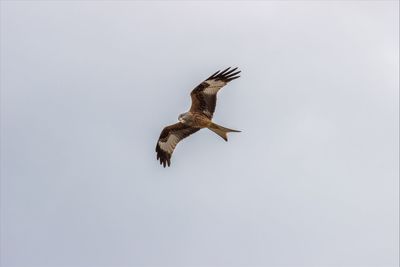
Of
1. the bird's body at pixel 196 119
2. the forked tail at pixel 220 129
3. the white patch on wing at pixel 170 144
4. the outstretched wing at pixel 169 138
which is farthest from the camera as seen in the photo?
the white patch on wing at pixel 170 144

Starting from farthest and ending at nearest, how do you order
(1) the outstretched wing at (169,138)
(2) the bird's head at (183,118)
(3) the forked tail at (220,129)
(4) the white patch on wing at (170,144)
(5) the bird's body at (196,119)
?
1. (4) the white patch on wing at (170,144)
2. (1) the outstretched wing at (169,138)
3. (2) the bird's head at (183,118)
4. (5) the bird's body at (196,119)
5. (3) the forked tail at (220,129)

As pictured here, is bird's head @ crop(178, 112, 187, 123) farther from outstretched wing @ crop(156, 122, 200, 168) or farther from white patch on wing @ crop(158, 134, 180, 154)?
white patch on wing @ crop(158, 134, 180, 154)

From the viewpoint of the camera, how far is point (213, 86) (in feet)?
75.8

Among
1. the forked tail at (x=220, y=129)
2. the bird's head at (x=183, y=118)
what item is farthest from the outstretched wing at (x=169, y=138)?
the forked tail at (x=220, y=129)

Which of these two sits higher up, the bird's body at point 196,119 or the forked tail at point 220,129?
the bird's body at point 196,119

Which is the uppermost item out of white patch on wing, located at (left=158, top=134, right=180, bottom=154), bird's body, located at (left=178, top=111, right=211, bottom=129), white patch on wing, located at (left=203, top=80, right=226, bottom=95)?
white patch on wing, located at (left=203, top=80, right=226, bottom=95)

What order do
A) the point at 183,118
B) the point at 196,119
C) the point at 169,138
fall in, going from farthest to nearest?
the point at 169,138, the point at 183,118, the point at 196,119

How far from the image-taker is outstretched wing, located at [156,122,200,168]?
2403cm

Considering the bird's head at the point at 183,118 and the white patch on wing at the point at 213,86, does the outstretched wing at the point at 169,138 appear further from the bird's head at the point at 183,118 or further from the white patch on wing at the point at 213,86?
the white patch on wing at the point at 213,86

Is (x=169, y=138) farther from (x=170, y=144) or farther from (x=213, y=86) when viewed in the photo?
(x=213, y=86)

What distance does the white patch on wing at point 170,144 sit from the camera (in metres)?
24.4

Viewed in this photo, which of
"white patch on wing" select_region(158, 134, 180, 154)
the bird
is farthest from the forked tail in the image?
"white patch on wing" select_region(158, 134, 180, 154)

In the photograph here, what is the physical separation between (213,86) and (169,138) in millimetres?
2243

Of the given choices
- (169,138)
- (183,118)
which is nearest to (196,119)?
(183,118)
